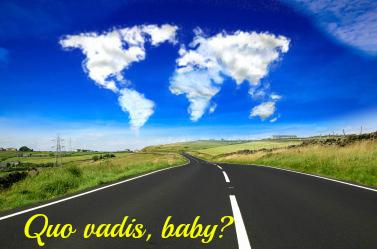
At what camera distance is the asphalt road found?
498cm

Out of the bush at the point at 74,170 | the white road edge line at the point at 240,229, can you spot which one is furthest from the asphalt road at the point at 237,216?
the bush at the point at 74,170

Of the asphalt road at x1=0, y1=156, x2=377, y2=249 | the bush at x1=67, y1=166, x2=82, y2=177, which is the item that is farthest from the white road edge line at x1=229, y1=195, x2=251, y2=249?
the bush at x1=67, y1=166, x2=82, y2=177

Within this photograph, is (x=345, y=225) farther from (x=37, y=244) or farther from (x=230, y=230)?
(x=37, y=244)

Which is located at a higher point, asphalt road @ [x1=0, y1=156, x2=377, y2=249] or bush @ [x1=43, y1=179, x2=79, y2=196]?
bush @ [x1=43, y1=179, x2=79, y2=196]

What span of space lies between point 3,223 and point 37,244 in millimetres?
1784

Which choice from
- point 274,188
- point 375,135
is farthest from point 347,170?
point 375,135

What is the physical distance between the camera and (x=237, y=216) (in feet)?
22.4

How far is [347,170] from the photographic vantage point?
1631 centimetres

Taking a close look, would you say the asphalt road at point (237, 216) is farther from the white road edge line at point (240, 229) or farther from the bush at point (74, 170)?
the bush at point (74, 170)

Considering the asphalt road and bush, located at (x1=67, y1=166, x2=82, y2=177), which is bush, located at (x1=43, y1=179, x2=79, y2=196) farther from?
the asphalt road

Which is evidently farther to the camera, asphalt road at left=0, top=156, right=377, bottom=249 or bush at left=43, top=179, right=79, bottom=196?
bush at left=43, top=179, right=79, bottom=196

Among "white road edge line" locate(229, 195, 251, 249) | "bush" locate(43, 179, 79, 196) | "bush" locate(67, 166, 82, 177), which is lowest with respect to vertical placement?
"white road edge line" locate(229, 195, 251, 249)

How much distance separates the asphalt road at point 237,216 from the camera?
498 cm

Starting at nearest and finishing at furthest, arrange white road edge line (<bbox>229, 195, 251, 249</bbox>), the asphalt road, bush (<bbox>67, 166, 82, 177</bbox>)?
white road edge line (<bbox>229, 195, 251, 249</bbox>) < the asphalt road < bush (<bbox>67, 166, 82, 177</bbox>)
